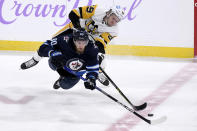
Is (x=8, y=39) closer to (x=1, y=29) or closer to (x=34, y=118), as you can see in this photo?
(x=1, y=29)

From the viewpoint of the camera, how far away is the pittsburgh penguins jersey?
172 inches

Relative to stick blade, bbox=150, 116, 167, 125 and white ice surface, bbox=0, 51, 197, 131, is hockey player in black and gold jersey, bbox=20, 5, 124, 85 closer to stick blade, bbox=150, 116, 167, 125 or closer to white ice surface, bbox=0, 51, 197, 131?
white ice surface, bbox=0, 51, 197, 131

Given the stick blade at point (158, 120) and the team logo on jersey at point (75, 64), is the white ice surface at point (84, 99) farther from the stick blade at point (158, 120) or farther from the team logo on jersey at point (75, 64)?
the team logo on jersey at point (75, 64)

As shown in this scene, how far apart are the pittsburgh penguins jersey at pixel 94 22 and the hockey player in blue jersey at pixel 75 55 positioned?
536 mm

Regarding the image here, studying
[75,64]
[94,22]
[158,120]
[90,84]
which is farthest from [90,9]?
A: [158,120]

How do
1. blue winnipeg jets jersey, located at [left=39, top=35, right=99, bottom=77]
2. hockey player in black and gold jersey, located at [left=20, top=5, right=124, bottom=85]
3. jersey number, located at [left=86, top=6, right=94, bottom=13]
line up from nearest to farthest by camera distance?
blue winnipeg jets jersey, located at [left=39, top=35, right=99, bottom=77]
hockey player in black and gold jersey, located at [left=20, top=5, right=124, bottom=85]
jersey number, located at [left=86, top=6, right=94, bottom=13]

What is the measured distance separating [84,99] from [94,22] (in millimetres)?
829

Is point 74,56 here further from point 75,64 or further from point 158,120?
point 158,120

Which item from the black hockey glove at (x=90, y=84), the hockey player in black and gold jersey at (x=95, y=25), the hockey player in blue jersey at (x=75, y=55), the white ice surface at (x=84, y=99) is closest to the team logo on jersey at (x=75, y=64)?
the hockey player in blue jersey at (x=75, y=55)

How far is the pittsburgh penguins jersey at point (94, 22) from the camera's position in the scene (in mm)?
4375

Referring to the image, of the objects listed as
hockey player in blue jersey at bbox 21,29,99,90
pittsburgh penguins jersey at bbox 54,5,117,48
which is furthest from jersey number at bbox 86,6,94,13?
hockey player in blue jersey at bbox 21,29,99,90

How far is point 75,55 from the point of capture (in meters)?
3.76

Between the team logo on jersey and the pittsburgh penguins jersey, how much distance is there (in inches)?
24.5

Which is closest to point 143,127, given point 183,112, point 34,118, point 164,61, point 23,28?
point 183,112
